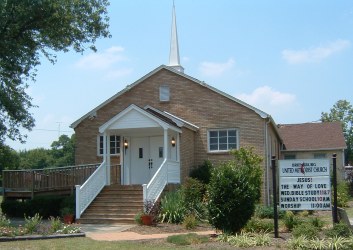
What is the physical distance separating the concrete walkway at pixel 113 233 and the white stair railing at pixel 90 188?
145cm

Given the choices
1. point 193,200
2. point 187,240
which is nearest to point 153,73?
point 193,200

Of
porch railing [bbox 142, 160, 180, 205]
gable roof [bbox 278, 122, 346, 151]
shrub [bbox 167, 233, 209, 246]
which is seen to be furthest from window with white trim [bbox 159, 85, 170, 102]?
shrub [bbox 167, 233, 209, 246]

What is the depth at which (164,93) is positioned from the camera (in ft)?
90.6

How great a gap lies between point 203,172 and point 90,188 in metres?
6.09

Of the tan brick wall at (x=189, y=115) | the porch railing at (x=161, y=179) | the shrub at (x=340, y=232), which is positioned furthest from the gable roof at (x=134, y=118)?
the shrub at (x=340, y=232)

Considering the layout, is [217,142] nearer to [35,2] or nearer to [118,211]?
[118,211]

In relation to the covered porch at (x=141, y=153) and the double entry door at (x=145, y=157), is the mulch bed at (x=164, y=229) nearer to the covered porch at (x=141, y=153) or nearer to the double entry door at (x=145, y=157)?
the covered porch at (x=141, y=153)

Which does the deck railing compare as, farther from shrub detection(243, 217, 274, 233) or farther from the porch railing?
shrub detection(243, 217, 274, 233)

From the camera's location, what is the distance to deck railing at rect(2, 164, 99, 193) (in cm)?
2447

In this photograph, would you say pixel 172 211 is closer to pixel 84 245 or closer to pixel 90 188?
pixel 90 188

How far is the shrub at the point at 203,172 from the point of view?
25256mm

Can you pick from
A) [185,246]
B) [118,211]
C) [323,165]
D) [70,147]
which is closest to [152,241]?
[185,246]

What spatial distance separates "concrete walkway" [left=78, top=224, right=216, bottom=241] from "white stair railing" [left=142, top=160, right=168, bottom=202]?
1.59 meters

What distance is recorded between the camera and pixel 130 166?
25844mm
